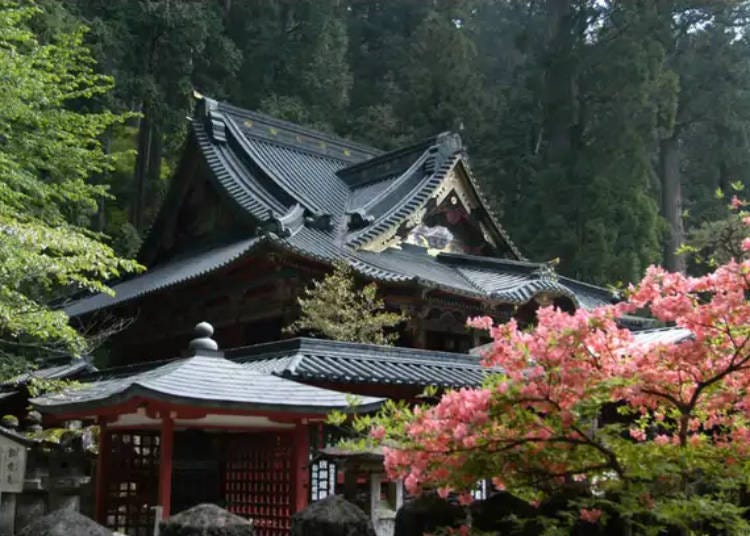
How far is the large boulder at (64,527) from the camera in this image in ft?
14.1

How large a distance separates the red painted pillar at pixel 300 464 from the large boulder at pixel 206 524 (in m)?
4.91

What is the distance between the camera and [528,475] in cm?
508

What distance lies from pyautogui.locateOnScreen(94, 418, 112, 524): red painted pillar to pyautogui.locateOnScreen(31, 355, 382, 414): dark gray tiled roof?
560 millimetres

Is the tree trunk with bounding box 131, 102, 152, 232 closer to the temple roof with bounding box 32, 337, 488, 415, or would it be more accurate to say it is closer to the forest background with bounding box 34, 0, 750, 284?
the forest background with bounding box 34, 0, 750, 284

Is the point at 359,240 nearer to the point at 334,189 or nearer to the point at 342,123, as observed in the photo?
the point at 334,189

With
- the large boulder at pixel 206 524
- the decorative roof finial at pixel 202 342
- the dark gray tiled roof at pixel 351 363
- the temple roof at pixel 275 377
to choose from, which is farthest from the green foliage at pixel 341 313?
the large boulder at pixel 206 524

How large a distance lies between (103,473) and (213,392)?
2.32m

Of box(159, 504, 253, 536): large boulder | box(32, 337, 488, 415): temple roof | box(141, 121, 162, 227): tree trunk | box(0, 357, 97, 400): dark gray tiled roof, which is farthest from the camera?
box(141, 121, 162, 227): tree trunk

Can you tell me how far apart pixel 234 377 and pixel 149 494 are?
7.26 ft

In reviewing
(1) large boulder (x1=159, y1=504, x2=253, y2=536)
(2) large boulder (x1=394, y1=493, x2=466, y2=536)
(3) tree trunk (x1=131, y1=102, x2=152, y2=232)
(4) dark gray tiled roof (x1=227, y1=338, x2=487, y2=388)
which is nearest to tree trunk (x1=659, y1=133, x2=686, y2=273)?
(3) tree trunk (x1=131, y1=102, x2=152, y2=232)

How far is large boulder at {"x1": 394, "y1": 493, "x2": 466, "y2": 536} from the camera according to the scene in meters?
5.52

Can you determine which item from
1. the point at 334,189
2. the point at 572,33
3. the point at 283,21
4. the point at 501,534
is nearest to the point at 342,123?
the point at 283,21

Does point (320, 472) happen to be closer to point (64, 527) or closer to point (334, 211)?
point (64, 527)

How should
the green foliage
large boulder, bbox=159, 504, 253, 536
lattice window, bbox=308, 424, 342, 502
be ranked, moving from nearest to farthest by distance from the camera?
large boulder, bbox=159, 504, 253, 536 → lattice window, bbox=308, 424, 342, 502 → the green foliage
